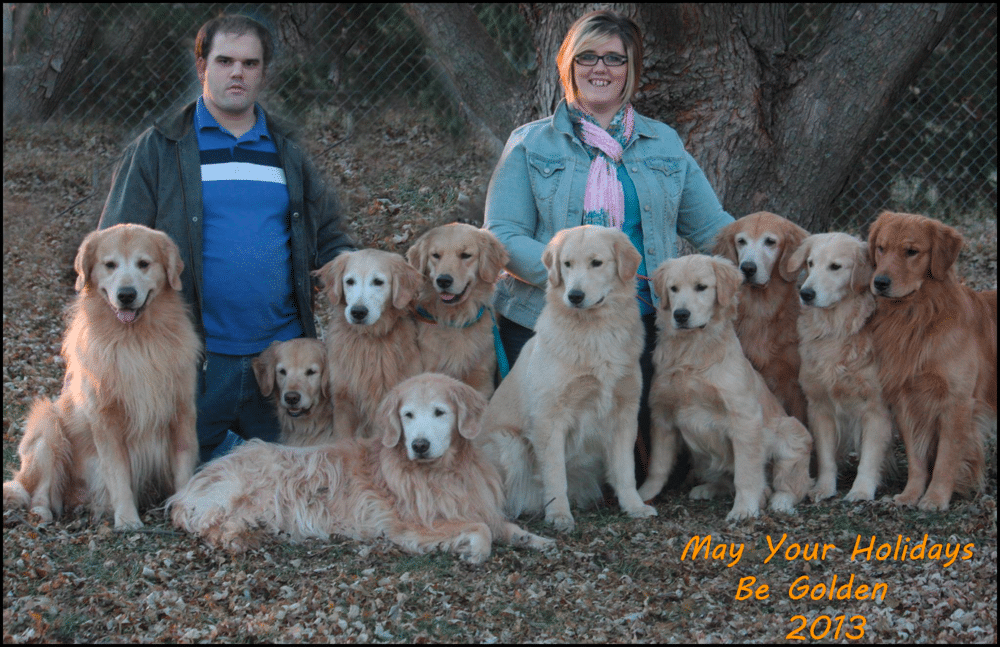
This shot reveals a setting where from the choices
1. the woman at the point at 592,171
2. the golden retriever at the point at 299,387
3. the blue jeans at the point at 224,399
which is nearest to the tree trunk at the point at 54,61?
the blue jeans at the point at 224,399

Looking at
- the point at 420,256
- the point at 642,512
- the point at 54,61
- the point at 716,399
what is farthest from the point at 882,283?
the point at 54,61

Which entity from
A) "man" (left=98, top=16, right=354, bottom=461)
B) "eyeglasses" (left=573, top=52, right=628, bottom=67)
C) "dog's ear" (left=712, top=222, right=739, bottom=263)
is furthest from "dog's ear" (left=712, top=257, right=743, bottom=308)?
"man" (left=98, top=16, right=354, bottom=461)

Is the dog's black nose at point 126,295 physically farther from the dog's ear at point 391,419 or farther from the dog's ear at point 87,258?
the dog's ear at point 391,419

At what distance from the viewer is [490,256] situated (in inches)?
192

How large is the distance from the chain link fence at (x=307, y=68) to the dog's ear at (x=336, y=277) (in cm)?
513

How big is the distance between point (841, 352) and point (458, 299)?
1.99 m

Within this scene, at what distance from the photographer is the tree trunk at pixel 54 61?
10.1 metres

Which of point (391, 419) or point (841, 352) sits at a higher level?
point (841, 352)

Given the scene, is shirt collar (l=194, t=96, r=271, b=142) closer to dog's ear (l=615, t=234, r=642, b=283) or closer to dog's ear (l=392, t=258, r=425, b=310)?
dog's ear (l=392, t=258, r=425, b=310)

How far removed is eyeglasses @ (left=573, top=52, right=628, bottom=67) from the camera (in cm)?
494

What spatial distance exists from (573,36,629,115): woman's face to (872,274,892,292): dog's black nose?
1669mm

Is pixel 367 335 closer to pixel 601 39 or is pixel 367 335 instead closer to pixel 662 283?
pixel 662 283

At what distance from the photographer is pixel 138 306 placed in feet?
14.0

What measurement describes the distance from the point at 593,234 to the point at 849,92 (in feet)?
8.11
